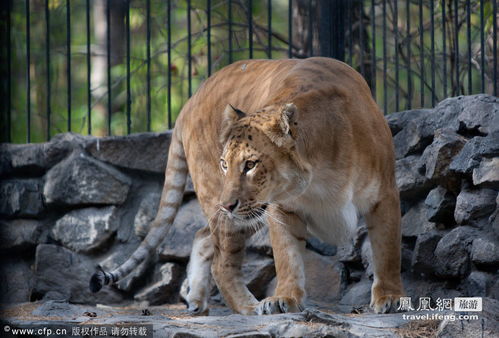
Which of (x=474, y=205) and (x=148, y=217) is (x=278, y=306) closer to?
(x=474, y=205)

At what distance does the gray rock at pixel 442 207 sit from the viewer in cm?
572

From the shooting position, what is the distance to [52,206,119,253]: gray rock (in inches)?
266

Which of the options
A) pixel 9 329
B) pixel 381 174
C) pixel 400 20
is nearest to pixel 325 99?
pixel 381 174

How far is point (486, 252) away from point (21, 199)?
12.3ft

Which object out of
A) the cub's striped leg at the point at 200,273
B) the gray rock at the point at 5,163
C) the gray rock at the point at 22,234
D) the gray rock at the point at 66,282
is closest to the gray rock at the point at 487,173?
the cub's striped leg at the point at 200,273

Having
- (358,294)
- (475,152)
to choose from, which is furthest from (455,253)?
(358,294)

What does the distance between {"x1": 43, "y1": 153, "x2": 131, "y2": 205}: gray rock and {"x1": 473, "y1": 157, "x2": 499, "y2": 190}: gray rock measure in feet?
9.33

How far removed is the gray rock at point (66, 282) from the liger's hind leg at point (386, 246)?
2.42m

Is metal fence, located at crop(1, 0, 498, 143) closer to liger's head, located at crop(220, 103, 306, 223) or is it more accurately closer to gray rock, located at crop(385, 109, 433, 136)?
gray rock, located at crop(385, 109, 433, 136)

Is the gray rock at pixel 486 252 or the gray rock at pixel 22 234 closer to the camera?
the gray rock at pixel 486 252

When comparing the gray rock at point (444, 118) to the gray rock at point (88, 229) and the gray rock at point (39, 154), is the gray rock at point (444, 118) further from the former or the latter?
the gray rock at point (39, 154)

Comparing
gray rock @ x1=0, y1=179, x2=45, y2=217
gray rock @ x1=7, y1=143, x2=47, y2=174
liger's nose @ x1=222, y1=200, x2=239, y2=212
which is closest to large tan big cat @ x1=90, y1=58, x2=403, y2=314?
liger's nose @ x1=222, y1=200, x2=239, y2=212

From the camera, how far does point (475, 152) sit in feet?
18.0

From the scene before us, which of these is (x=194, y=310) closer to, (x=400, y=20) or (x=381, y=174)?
(x=381, y=174)
